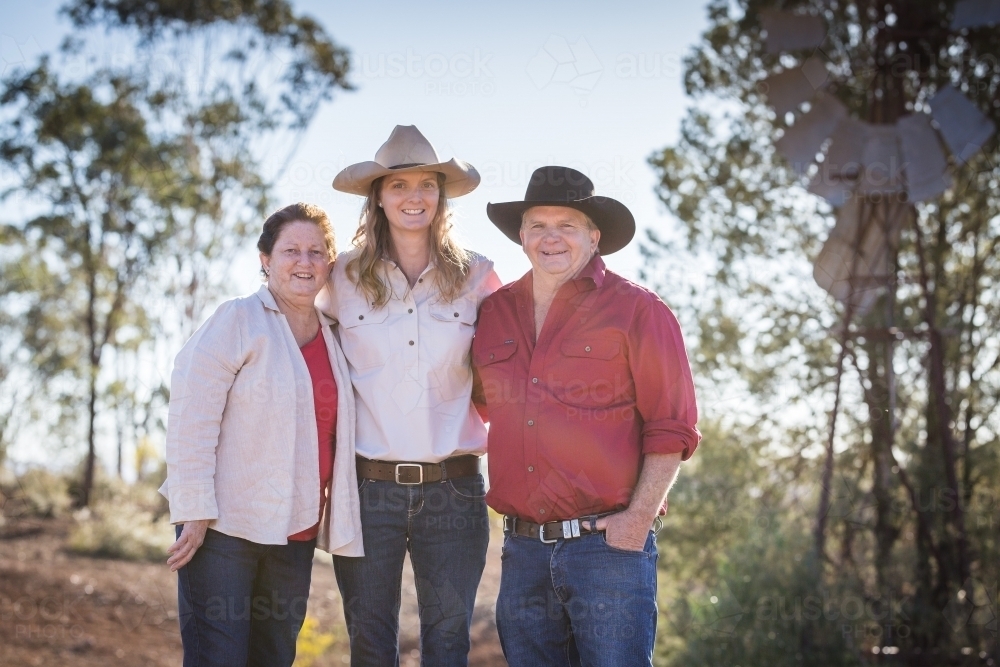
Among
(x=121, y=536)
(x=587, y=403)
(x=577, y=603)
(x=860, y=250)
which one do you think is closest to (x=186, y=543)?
(x=577, y=603)

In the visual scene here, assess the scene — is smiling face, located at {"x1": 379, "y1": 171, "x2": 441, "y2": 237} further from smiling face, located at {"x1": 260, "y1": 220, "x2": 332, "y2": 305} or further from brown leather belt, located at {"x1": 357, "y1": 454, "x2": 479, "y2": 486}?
brown leather belt, located at {"x1": 357, "y1": 454, "x2": 479, "y2": 486}

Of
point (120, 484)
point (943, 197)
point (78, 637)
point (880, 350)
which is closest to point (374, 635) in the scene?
point (78, 637)

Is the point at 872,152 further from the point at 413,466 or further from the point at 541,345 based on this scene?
the point at 413,466

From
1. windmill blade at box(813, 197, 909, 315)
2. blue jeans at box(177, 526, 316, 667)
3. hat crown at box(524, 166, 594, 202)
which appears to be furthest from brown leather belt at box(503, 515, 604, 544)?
windmill blade at box(813, 197, 909, 315)

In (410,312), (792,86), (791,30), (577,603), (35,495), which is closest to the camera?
(577,603)

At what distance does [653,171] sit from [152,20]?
10.4m

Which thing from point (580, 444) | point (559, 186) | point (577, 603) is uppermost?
point (559, 186)

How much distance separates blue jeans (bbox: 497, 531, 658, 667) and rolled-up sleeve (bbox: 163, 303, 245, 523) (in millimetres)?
1062

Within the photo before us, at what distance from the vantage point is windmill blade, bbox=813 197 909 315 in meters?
7.35

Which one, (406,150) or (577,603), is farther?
(406,150)

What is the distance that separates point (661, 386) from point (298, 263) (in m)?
1.37

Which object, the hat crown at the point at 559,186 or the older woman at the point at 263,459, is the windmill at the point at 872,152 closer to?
the hat crown at the point at 559,186

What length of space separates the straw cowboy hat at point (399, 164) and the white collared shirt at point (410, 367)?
1.14 ft

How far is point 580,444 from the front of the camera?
3.29 m
